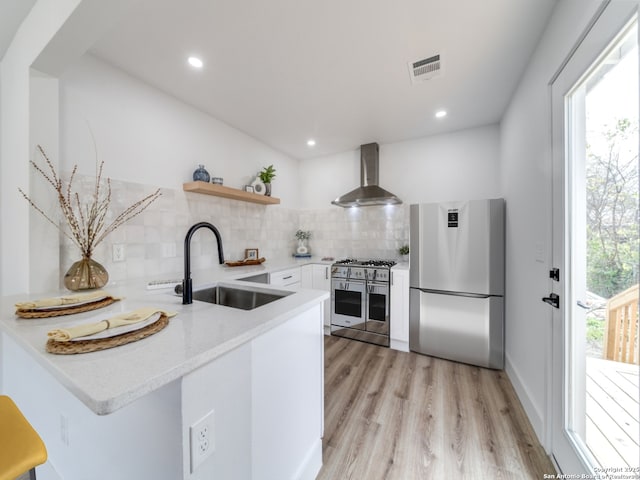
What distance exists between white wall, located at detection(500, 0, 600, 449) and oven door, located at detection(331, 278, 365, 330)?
1.39 meters

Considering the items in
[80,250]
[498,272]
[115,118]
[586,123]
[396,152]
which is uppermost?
[396,152]

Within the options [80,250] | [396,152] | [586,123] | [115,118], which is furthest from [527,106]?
[80,250]

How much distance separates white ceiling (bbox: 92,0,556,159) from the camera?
53.9 inches

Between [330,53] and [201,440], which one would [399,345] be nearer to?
[201,440]

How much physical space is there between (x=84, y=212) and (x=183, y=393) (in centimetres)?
173

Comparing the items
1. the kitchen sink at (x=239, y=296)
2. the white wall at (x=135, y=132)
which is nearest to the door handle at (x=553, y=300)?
the kitchen sink at (x=239, y=296)

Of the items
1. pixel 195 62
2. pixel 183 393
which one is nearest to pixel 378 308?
pixel 183 393

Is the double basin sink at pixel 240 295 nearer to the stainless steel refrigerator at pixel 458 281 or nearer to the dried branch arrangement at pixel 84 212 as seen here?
the dried branch arrangement at pixel 84 212

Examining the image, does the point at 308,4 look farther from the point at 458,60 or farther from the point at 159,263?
the point at 159,263

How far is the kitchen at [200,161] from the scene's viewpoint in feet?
4.50

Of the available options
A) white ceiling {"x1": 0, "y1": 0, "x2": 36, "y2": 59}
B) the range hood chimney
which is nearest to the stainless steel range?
the range hood chimney

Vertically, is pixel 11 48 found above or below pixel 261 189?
above

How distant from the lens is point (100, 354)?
2.07 ft

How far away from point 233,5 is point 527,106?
2.06m
